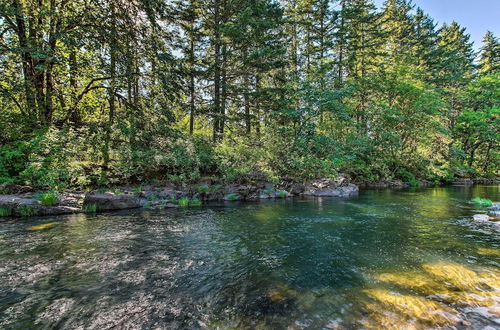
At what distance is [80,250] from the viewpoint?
557 cm

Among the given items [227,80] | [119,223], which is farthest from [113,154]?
[227,80]

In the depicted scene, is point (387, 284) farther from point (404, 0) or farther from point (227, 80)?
point (404, 0)

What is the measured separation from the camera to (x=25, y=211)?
8688 mm

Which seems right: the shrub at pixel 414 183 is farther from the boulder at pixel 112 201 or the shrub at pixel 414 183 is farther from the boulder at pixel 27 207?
the boulder at pixel 27 207

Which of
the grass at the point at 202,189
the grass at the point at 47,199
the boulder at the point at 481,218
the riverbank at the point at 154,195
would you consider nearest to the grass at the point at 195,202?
the riverbank at the point at 154,195

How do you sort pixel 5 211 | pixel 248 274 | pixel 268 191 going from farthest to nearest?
pixel 268 191, pixel 5 211, pixel 248 274

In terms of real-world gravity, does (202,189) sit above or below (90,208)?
above

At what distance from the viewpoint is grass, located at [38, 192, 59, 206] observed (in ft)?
29.8

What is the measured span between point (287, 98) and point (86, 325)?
17302mm

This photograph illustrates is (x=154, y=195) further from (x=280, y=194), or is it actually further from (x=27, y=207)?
(x=280, y=194)

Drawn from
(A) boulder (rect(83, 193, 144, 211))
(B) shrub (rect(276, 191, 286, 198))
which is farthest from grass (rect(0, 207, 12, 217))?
A: (B) shrub (rect(276, 191, 286, 198))

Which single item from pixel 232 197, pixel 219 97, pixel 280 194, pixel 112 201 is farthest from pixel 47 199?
pixel 219 97

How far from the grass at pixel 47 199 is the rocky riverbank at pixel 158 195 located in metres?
0.05

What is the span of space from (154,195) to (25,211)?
4.56 m
